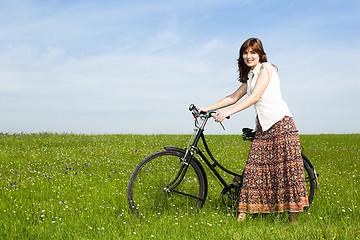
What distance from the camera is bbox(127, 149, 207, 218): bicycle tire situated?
5586mm

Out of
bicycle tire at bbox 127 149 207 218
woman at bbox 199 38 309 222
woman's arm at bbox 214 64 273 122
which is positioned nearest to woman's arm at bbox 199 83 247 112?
woman at bbox 199 38 309 222

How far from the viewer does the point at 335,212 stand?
21.5 ft

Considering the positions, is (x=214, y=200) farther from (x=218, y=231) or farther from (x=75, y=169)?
(x=75, y=169)

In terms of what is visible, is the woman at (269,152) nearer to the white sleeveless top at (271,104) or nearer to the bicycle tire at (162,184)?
the white sleeveless top at (271,104)

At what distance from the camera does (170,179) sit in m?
5.69

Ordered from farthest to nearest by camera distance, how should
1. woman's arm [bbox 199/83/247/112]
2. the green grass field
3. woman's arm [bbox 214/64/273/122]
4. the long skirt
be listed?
woman's arm [bbox 199/83/247/112], the long skirt, woman's arm [bbox 214/64/273/122], the green grass field

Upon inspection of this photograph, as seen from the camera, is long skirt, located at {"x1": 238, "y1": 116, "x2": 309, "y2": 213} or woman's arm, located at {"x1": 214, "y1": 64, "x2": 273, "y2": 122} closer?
woman's arm, located at {"x1": 214, "y1": 64, "x2": 273, "y2": 122}

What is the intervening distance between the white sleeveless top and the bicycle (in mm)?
400

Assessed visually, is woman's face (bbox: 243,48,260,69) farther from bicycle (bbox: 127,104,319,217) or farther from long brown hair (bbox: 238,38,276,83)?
bicycle (bbox: 127,104,319,217)

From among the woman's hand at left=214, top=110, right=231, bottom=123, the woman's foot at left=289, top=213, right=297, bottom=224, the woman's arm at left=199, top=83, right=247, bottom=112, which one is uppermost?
the woman's arm at left=199, top=83, right=247, bottom=112

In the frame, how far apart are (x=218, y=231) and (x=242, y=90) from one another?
2.43 meters

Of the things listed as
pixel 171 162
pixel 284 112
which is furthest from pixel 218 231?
pixel 284 112

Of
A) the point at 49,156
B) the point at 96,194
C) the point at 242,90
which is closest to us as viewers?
the point at 242,90

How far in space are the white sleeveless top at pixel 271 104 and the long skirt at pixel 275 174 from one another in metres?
0.11
